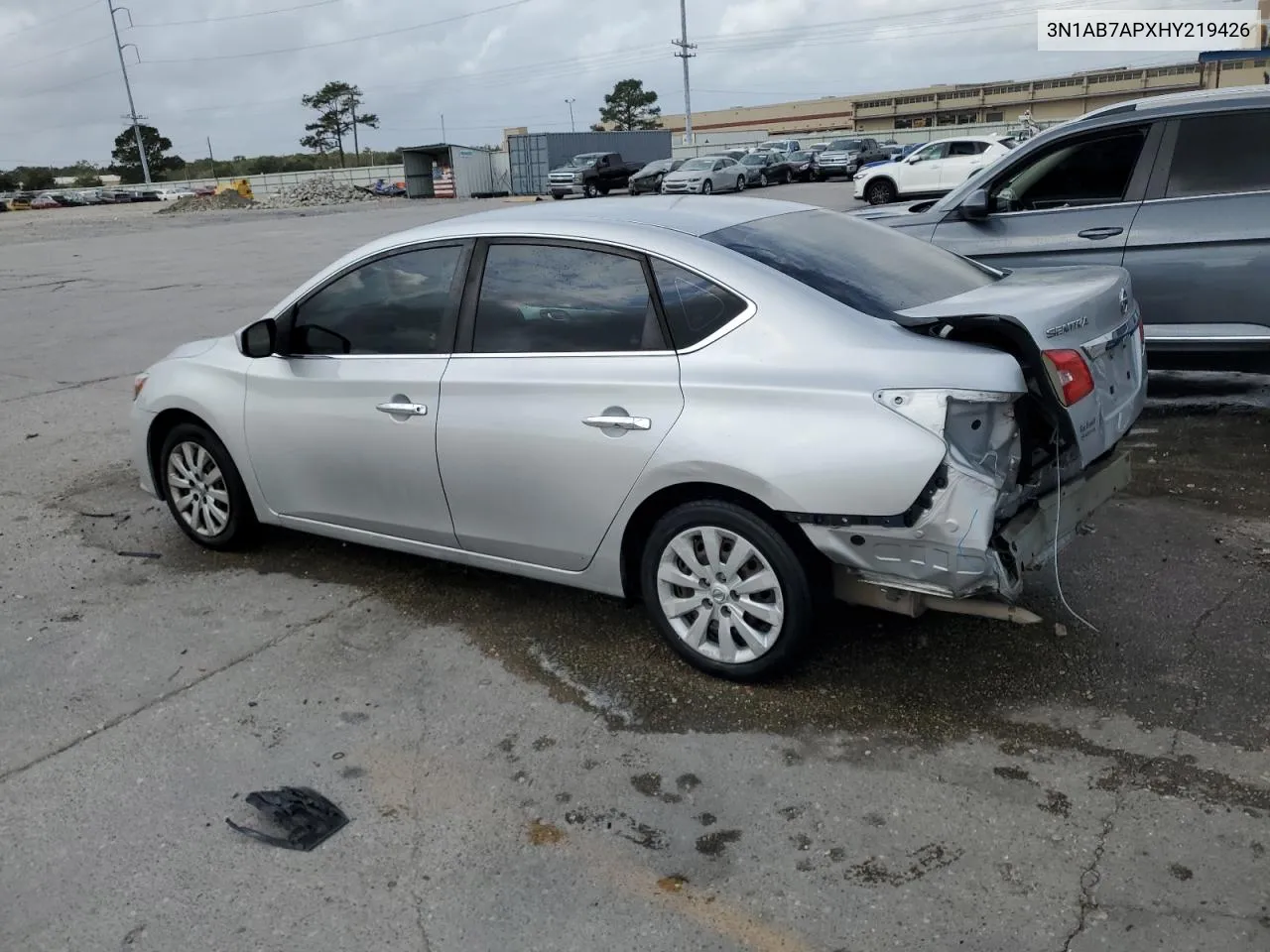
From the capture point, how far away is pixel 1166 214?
6.35m

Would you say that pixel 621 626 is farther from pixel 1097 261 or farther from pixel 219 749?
pixel 1097 261

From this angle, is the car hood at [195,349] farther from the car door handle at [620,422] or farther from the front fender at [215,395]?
the car door handle at [620,422]

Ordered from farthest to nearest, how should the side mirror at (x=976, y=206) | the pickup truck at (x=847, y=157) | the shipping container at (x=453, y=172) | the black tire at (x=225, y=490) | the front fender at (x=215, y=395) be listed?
1. the shipping container at (x=453, y=172)
2. the pickup truck at (x=847, y=157)
3. the side mirror at (x=976, y=206)
4. the black tire at (x=225, y=490)
5. the front fender at (x=215, y=395)

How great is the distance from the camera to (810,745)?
11.5ft

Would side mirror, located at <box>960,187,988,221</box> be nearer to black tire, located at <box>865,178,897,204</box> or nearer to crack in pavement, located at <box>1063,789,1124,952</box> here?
crack in pavement, located at <box>1063,789,1124,952</box>

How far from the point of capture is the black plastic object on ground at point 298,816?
3.17 metres

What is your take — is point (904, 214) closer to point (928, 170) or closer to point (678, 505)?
point (678, 505)

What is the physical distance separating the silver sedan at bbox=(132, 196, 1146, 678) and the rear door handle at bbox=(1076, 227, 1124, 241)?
7.41ft

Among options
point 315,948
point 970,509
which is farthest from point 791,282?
point 315,948

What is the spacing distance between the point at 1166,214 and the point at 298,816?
19.1 ft

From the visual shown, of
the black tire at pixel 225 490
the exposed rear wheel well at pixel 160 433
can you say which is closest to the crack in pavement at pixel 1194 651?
the black tire at pixel 225 490

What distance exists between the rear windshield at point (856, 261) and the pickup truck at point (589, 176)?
38.3 meters

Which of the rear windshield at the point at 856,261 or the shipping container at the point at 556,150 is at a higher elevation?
the shipping container at the point at 556,150

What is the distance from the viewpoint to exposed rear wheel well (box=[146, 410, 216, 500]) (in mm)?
5289
